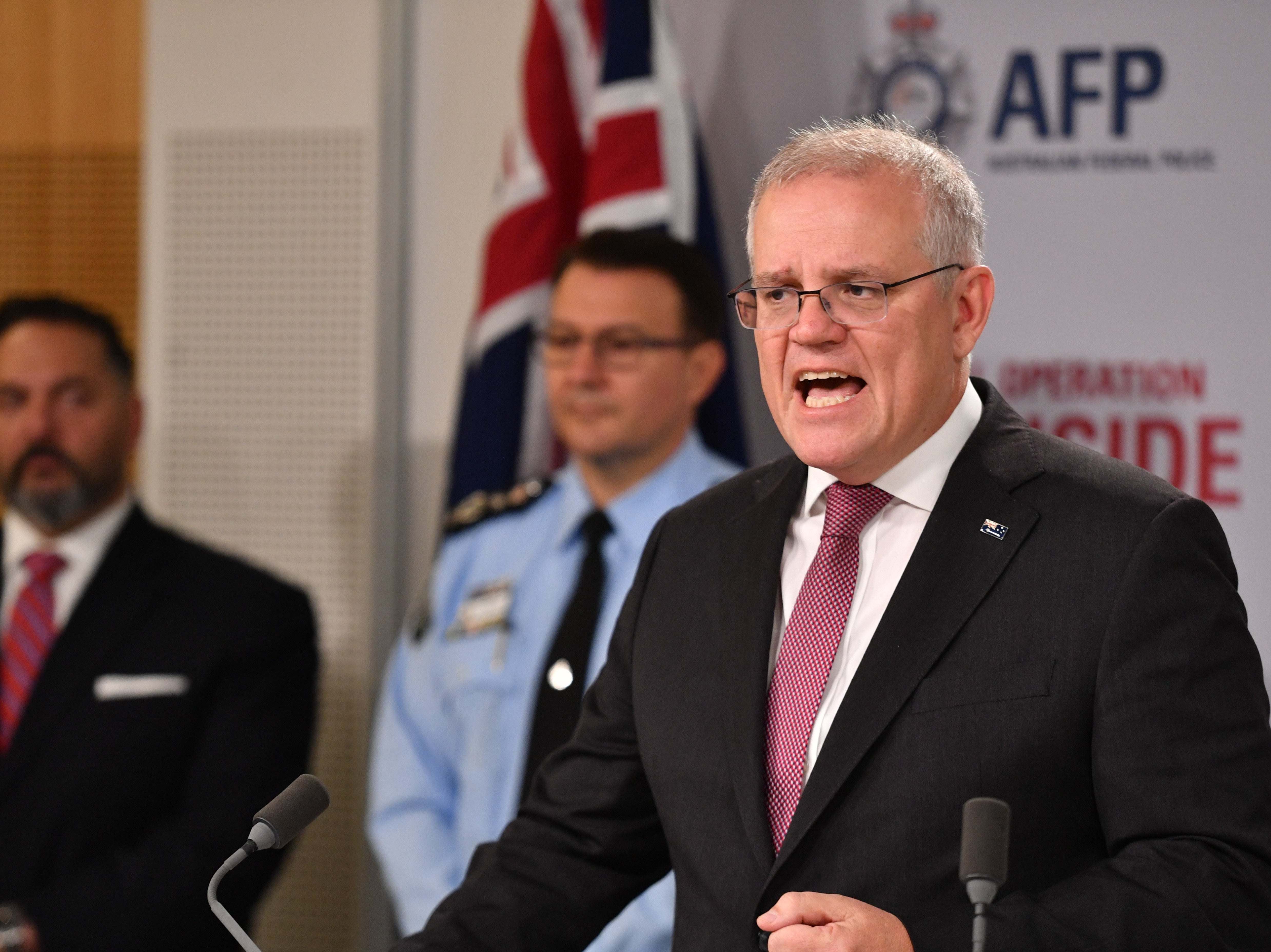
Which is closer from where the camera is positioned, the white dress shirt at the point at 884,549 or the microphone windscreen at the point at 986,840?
the microphone windscreen at the point at 986,840

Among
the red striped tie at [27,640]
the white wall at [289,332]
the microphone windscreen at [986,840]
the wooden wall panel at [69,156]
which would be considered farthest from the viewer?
the wooden wall panel at [69,156]

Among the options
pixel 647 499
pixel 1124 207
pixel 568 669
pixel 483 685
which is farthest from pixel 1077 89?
pixel 483 685

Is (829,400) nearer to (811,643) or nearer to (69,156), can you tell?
(811,643)

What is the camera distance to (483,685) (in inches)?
123

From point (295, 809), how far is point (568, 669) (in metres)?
1.50

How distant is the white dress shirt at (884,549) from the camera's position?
5.35ft

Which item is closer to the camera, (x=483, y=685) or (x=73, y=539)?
(x=483, y=685)

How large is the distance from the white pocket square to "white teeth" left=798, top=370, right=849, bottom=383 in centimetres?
213

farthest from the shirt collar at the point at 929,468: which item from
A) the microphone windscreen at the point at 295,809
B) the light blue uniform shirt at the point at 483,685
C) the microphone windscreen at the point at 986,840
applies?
the light blue uniform shirt at the point at 483,685

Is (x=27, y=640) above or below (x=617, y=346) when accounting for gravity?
below

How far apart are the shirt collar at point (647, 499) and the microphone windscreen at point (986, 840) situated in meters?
1.80

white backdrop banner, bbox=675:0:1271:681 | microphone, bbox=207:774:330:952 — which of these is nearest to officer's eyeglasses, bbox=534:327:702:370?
white backdrop banner, bbox=675:0:1271:681

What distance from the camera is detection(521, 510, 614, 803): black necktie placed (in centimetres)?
294

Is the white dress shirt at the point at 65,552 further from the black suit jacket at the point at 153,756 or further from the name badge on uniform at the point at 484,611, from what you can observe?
the name badge on uniform at the point at 484,611
